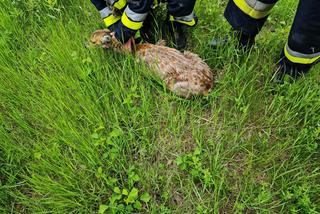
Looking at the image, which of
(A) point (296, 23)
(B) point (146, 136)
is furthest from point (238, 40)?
(B) point (146, 136)

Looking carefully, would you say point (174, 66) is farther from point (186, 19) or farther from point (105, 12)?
point (105, 12)

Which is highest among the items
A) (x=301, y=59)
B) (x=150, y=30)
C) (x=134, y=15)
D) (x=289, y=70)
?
(x=134, y=15)

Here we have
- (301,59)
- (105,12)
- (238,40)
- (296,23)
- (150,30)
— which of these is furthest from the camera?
(150,30)

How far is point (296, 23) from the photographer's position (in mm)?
2221

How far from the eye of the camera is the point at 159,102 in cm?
251

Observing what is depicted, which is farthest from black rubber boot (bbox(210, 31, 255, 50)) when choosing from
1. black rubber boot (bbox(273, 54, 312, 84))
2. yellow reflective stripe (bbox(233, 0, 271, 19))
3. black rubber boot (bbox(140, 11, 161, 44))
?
black rubber boot (bbox(140, 11, 161, 44))

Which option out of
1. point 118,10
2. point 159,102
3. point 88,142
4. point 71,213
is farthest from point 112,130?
point 118,10

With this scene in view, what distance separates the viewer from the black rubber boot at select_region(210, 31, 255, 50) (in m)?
2.70

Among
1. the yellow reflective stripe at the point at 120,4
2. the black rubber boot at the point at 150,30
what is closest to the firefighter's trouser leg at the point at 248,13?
the black rubber boot at the point at 150,30

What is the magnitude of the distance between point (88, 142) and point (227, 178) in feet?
3.08

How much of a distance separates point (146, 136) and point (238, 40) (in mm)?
1109

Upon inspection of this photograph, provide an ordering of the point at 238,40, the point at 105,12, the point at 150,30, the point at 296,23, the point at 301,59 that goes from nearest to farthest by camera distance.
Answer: the point at 296,23
the point at 301,59
the point at 238,40
the point at 105,12
the point at 150,30

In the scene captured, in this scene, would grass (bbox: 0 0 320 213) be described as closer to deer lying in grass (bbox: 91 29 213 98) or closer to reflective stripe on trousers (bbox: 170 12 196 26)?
deer lying in grass (bbox: 91 29 213 98)

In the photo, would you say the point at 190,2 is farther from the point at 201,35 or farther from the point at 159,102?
the point at 159,102
